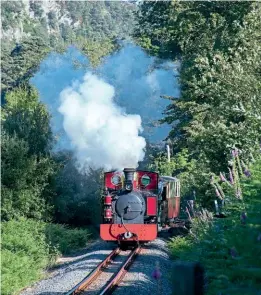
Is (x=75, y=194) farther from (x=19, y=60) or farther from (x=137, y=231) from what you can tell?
(x=19, y=60)

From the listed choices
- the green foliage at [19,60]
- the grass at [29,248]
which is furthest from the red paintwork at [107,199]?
the green foliage at [19,60]

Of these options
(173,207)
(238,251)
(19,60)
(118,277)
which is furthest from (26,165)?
(19,60)

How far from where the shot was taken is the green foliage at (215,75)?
1573 centimetres

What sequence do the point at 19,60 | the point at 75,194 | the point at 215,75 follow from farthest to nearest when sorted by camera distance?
the point at 19,60, the point at 75,194, the point at 215,75

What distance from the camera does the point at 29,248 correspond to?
18.7 m

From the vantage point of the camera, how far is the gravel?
1322 cm

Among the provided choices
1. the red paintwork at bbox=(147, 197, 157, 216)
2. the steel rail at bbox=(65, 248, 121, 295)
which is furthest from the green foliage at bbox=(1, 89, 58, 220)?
the steel rail at bbox=(65, 248, 121, 295)

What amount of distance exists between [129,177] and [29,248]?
3473 millimetres

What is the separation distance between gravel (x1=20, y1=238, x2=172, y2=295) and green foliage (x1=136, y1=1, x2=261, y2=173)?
2922 millimetres

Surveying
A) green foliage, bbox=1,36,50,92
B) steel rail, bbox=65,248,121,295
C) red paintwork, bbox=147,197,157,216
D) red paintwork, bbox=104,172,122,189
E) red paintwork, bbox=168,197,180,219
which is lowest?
steel rail, bbox=65,248,121,295

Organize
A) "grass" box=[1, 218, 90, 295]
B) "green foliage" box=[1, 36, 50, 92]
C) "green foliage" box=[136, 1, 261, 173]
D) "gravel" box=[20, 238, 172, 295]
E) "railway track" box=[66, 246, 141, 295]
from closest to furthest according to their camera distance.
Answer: "railway track" box=[66, 246, 141, 295] → "gravel" box=[20, 238, 172, 295] → "grass" box=[1, 218, 90, 295] → "green foliage" box=[136, 1, 261, 173] → "green foliage" box=[1, 36, 50, 92]

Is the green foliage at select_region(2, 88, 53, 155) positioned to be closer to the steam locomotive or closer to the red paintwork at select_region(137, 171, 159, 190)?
the red paintwork at select_region(137, 171, 159, 190)

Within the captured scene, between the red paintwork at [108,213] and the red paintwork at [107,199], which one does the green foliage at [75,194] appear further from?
the red paintwork at [108,213]

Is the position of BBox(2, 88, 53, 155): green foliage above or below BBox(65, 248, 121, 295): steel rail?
above
